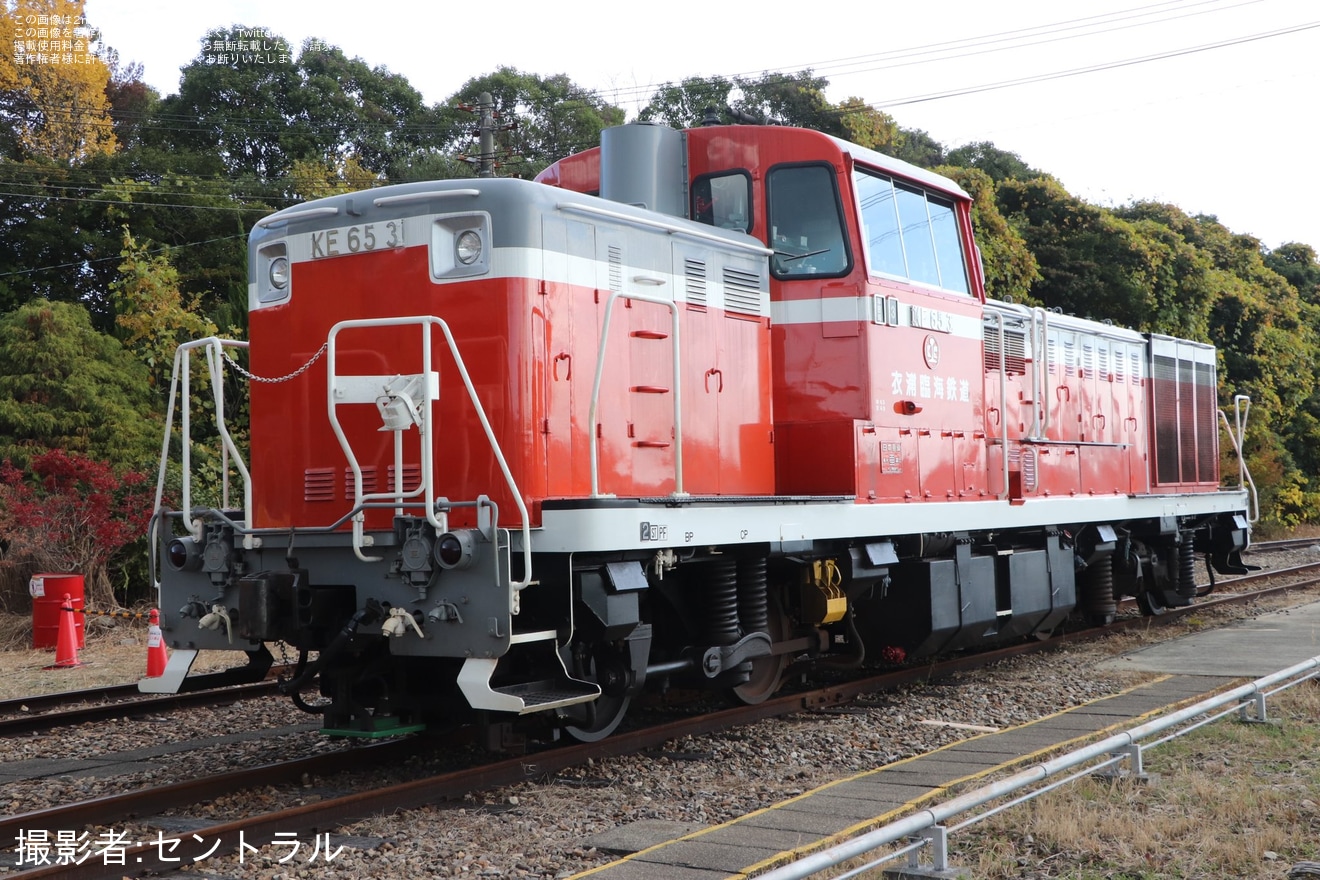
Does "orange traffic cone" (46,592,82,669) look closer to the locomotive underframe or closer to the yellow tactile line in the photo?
the locomotive underframe

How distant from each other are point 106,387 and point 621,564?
1282 centimetres

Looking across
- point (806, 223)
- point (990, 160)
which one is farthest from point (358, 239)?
point (990, 160)

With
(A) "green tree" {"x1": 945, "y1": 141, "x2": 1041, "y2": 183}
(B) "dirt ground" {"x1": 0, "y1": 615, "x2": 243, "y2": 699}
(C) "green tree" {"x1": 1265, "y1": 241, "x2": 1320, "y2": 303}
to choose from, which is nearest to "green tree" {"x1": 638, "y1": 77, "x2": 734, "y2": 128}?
(A) "green tree" {"x1": 945, "y1": 141, "x2": 1041, "y2": 183}

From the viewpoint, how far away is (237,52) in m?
34.2

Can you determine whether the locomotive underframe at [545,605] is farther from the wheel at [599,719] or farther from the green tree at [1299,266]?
the green tree at [1299,266]

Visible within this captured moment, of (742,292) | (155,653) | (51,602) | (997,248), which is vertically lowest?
(155,653)

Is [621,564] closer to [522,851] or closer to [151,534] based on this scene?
[522,851]

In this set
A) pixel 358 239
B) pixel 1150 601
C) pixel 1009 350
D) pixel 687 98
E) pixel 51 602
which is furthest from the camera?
pixel 687 98

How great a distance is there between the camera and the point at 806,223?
26.6ft

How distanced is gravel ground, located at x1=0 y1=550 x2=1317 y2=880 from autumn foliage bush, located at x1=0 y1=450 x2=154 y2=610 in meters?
6.08

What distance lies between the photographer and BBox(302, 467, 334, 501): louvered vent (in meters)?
6.70

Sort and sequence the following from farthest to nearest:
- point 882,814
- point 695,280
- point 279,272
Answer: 1. point 695,280
2. point 279,272
3. point 882,814

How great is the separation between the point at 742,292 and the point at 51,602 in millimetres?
8645

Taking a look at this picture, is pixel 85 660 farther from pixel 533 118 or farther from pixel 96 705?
pixel 533 118
